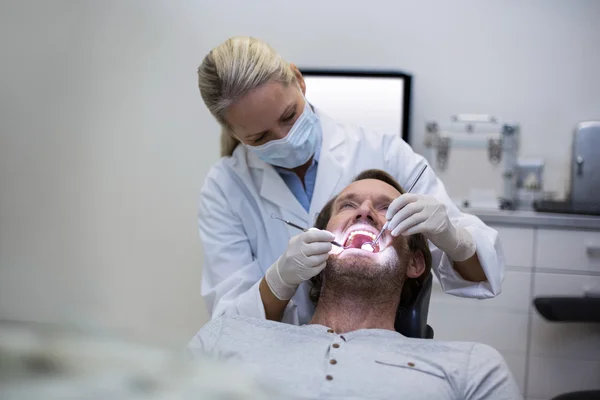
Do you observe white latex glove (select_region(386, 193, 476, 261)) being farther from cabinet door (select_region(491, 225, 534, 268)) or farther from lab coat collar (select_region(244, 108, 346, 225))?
cabinet door (select_region(491, 225, 534, 268))

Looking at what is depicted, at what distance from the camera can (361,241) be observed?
1.41m

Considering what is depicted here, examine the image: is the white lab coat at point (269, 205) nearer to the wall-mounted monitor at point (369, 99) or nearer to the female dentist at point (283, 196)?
the female dentist at point (283, 196)

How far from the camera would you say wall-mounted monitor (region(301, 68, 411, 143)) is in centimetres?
275

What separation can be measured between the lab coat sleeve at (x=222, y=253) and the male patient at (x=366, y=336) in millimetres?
144

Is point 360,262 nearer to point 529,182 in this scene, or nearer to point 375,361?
point 375,361

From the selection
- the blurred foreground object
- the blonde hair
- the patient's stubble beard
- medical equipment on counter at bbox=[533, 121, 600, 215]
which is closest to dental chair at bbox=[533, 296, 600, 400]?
medical equipment on counter at bbox=[533, 121, 600, 215]

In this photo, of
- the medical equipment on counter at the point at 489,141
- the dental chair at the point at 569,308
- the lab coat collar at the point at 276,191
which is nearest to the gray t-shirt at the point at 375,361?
the lab coat collar at the point at 276,191

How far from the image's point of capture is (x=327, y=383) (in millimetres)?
1131

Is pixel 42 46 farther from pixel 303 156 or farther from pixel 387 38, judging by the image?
pixel 387 38

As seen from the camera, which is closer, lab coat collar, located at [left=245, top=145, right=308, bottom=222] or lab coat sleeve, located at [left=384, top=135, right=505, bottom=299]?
lab coat sleeve, located at [left=384, top=135, right=505, bottom=299]

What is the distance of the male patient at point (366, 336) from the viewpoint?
1171mm

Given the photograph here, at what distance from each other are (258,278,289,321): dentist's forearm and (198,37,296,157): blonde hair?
438 mm

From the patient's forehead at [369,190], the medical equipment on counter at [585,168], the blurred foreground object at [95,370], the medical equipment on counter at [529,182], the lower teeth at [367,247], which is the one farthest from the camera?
the medical equipment on counter at [529,182]

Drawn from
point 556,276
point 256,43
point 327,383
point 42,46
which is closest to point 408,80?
point 556,276
